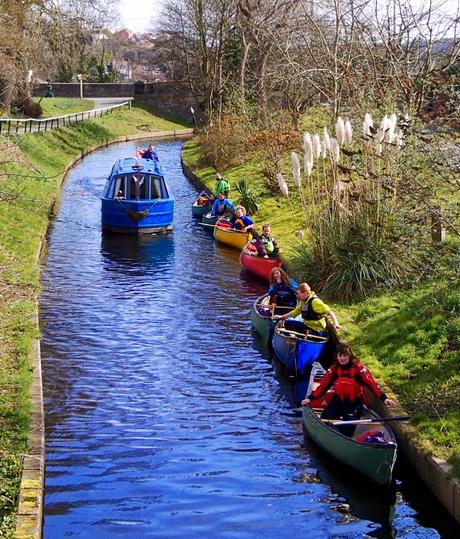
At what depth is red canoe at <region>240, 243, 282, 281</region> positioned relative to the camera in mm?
21781

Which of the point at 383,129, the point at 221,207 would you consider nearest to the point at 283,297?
the point at 383,129

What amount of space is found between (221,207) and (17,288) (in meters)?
11.1

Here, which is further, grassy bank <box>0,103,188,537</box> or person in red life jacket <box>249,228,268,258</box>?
person in red life jacket <box>249,228,268,258</box>

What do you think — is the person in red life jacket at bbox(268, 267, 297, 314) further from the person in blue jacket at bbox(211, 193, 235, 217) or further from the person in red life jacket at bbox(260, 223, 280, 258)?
the person in blue jacket at bbox(211, 193, 235, 217)

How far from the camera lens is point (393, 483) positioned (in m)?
11.3

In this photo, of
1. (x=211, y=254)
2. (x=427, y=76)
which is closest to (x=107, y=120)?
(x=211, y=254)

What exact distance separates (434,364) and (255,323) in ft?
16.0

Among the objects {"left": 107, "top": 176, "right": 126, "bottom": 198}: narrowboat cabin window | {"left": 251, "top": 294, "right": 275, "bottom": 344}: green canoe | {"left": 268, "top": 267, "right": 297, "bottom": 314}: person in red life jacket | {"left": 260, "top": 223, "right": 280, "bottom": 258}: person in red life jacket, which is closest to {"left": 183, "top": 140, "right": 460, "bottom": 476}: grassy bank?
{"left": 268, "top": 267, "right": 297, "bottom": 314}: person in red life jacket

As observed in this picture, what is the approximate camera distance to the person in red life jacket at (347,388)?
1217 cm

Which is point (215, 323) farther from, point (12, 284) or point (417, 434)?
point (417, 434)

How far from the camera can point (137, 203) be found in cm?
2777

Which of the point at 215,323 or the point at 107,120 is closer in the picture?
the point at 215,323

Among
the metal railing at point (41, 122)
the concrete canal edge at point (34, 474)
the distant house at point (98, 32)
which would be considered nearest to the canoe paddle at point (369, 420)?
the concrete canal edge at point (34, 474)

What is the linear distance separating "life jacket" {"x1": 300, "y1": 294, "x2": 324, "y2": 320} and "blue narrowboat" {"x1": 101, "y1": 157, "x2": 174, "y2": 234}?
1285 centimetres
